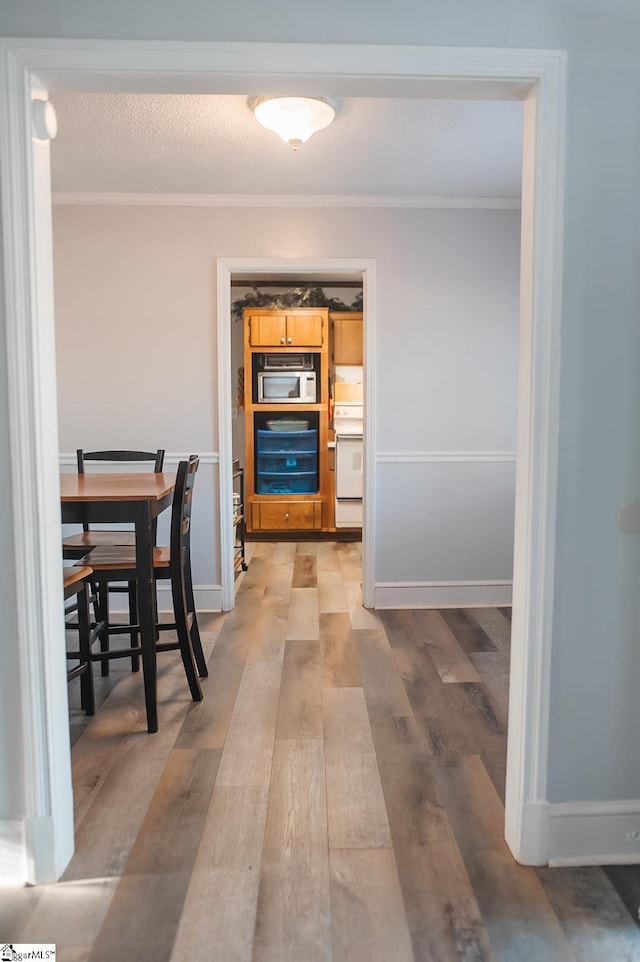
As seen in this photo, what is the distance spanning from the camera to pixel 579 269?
1604mm

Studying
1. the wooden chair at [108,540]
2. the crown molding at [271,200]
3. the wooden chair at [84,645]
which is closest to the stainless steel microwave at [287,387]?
the crown molding at [271,200]

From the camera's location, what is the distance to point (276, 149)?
3.02m

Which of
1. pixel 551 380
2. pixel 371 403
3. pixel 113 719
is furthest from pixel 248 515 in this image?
pixel 551 380

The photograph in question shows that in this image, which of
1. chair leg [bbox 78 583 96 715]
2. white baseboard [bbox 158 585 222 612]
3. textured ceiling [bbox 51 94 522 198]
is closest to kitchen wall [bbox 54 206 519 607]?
white baseboard [bbox 158 585 222 612]

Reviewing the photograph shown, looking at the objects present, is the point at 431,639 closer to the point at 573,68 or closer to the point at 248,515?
the point at 573,68

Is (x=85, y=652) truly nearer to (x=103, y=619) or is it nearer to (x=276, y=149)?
(x=103, y=619)

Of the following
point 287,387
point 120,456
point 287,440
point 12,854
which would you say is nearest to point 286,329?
point 287,387

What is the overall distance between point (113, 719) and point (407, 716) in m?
1.16

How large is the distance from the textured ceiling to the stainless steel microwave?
2.56 m

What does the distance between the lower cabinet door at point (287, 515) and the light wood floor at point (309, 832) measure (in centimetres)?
312

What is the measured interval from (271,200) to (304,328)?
237cm

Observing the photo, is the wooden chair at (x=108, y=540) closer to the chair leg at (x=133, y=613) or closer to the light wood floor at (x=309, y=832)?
the chair leg at (x=133, y=613)

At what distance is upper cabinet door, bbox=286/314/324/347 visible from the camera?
609 cm

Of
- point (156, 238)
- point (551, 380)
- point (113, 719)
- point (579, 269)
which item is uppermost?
point (156, 238)
